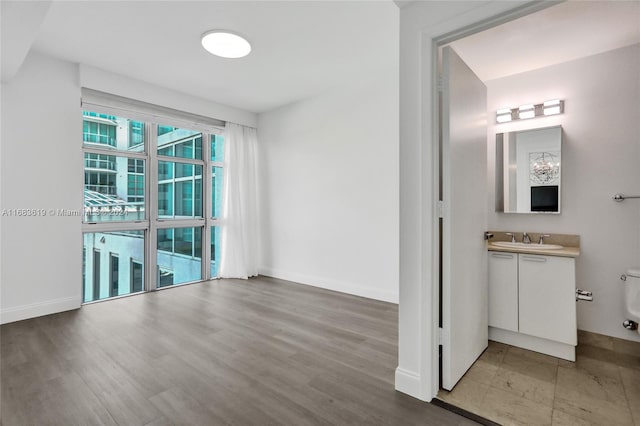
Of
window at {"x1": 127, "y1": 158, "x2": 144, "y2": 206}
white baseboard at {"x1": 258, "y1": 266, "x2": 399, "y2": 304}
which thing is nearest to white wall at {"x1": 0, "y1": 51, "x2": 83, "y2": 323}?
window at {"x1": 127, "y1": 158, "x2": 144, "y2": 206}

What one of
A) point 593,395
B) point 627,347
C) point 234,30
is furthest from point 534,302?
point 234,30

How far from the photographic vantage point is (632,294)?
2.56 meters

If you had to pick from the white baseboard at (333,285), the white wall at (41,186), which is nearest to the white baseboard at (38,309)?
the white wall at (41,186)

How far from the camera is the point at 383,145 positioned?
3969 millimetres

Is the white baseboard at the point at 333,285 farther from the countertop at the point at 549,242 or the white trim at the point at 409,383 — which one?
the white trim at the point at 409,383

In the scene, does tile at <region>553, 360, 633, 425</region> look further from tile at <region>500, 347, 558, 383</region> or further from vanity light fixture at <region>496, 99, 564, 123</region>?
vanity light fixture at <region>496, 99, 564, 123</region>

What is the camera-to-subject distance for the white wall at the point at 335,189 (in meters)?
3.95

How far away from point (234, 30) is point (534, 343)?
3841 millimetres

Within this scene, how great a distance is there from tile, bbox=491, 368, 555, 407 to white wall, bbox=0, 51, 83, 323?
439cm

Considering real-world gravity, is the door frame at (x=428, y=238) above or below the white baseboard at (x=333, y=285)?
above

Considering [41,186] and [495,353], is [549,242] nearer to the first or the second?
[495,353]

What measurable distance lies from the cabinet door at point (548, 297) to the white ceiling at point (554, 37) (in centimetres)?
183

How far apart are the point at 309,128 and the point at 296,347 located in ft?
10.7

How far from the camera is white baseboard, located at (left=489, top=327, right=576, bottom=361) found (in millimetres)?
2482
